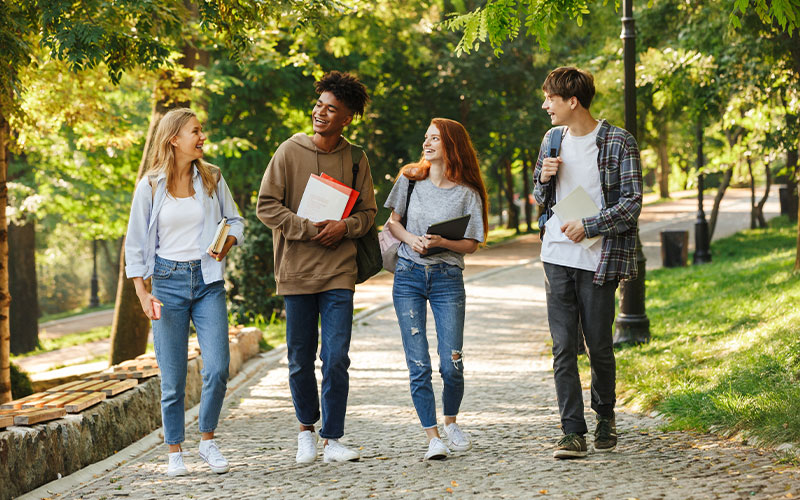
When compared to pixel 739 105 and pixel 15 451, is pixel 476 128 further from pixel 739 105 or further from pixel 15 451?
pixel 15 451

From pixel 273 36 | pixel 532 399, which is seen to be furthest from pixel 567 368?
pixel 273 36

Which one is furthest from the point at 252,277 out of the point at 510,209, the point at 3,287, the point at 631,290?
the point at 510,209

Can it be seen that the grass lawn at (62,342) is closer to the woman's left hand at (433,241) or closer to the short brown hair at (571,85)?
the woman's left hand at (433,241)

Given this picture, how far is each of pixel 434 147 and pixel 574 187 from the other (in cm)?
86

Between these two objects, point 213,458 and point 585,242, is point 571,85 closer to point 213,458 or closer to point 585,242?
point 585,242

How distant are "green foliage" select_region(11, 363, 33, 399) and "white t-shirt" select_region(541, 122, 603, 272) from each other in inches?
277

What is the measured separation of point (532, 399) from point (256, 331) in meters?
4.67

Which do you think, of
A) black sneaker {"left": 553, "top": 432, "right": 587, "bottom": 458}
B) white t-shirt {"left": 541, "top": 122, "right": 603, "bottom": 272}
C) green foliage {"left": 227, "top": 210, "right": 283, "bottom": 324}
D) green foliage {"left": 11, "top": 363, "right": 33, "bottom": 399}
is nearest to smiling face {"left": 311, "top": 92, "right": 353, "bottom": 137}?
white t-shirt {"left": 541, "top": 122, "right": 603, "bottom": 272}

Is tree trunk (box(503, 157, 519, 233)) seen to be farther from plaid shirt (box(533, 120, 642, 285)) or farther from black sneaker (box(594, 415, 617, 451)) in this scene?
plaid shirt (box(533, 120, 642, 285))

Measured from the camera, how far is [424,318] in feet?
17.3

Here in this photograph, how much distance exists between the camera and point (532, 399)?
294 inches

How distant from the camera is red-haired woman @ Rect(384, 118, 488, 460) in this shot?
5.23 metres

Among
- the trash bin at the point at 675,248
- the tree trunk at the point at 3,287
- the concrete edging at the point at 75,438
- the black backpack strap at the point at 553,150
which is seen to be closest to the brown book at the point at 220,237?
the concrete edging at the point at 75,438

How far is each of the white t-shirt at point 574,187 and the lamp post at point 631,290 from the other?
14.2ft
